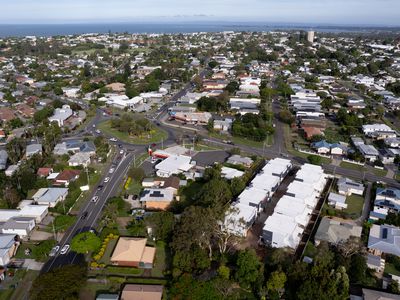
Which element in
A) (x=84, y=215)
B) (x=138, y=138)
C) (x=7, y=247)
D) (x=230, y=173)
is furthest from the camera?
(x=138, y=138)

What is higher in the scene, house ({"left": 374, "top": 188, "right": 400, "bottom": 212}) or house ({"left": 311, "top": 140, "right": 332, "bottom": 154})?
house ({"left": 311, "top": 140, "right": 332, "bottom": 154})

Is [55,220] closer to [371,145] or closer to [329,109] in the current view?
[371,145]

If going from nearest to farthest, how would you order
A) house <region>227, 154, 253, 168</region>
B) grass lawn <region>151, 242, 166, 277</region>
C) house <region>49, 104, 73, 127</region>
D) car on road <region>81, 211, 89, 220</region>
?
grass lawn <region>151, 242, 166, 277</region> < car on road <region>81, 211, 89, 220</region> < house <region>227, 154, 253, 168</region> < house <region>49, 104, 73, 127</region>

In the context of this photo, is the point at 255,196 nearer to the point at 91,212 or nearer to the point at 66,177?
the point at 91,212

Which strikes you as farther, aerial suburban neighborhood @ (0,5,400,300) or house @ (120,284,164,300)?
aerial suburban neighborhood @ (0,5,400,300)

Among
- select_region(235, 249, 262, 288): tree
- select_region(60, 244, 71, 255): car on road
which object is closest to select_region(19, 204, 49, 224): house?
select_region(60, 244, 71, 255): car on road

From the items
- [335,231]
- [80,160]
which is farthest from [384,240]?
[80,160]

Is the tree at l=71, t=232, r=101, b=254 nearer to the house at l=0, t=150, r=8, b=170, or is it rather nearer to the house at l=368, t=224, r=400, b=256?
the house at l=0, t=150, r=8, b=170
